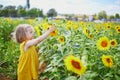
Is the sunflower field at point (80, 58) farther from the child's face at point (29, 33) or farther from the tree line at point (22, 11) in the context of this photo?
the tree line at point (22, 11)

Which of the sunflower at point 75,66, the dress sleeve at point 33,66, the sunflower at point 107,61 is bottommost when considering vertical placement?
the dress sleeve at point 33,66

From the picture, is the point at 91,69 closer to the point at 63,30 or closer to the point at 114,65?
the point at 114,65

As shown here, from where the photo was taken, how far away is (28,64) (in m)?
2.48

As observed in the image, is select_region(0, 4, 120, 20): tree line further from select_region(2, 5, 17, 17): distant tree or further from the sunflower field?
the sunflower field

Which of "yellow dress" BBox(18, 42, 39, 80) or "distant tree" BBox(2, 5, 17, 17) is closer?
"yellow dress" BBox(18, 42, 39, 80)

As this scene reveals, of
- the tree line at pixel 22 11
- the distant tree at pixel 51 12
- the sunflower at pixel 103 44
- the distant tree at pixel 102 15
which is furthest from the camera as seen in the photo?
the tree line at pixel 22 11

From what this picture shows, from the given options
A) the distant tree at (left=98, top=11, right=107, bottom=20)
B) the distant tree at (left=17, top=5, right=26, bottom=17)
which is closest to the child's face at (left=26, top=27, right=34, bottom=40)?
the distant tree at (left=98, top=11, right=107, bottom=20)

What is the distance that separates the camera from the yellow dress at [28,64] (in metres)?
2.47

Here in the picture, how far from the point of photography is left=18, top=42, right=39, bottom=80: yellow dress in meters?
2.47

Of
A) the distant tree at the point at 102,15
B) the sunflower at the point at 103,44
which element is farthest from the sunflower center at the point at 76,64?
the distant tree at the point at 102,15

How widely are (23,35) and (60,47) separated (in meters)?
0.30

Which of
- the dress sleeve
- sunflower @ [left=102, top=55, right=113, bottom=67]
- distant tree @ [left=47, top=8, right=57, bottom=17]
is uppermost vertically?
distant tree @ [left=47, top=8, right=57, bottom=17]

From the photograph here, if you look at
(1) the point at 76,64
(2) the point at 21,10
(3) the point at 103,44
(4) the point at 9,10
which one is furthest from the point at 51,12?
(1) the point at 76,64

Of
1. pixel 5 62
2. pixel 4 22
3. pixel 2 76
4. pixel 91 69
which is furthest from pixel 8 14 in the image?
pixel 91 69
